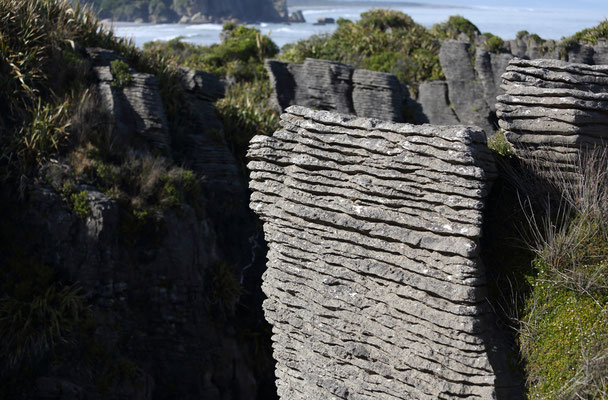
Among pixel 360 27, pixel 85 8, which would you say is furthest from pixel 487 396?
pixel 360 27

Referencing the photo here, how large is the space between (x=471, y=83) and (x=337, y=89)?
20.9 feet

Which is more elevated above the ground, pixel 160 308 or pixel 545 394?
pixel 545 394

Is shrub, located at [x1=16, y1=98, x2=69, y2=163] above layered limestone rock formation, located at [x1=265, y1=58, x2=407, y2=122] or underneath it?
underneath

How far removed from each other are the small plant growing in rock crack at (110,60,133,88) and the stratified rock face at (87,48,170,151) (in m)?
0.09

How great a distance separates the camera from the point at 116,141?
14.6 meters

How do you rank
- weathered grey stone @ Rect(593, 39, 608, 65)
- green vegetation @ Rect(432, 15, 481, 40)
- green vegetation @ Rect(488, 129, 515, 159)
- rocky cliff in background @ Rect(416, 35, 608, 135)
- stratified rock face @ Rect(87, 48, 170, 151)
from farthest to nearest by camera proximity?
green vegetation @ Rect(432, 15, 481, 40), rocky cliff in background @ Rect(416, 35, 608, 135), weathered grey stone @ Rect(593, 39, 608, 65), stratified rock face @ Rect(87, 48, 170, 151), green vegetation @ Rect(488, 129, 515, 159)

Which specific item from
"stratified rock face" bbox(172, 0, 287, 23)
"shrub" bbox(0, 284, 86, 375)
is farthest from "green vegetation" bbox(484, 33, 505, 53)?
"stratified rock face" bbox(172, 0, 287, 23)

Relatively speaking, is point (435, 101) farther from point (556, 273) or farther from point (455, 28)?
point (556, 273)

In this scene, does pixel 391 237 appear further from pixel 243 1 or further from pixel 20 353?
pixel 243 1

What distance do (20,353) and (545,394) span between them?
928cm

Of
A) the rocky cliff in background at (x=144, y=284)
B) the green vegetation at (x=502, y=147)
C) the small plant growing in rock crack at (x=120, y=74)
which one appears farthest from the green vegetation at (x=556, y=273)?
the small plant growing in rock crack at (x=120, y=74)

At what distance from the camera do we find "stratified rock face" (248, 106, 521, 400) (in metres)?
5.84

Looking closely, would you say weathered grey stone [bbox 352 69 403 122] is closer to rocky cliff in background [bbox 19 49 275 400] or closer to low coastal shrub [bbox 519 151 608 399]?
rocky cliff in background [bbox 19 49 275 400]

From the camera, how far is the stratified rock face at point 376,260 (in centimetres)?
584
